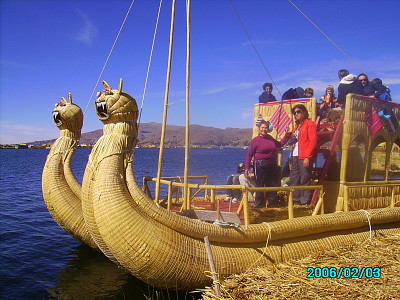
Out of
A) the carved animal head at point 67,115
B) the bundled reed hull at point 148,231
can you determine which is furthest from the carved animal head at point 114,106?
the carved animal head at point 67,115

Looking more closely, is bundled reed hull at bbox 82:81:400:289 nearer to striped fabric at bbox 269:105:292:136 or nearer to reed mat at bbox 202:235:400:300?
reed mat at bbox 202:235:400:300

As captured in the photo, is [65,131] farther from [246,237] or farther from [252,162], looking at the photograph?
[246,237]

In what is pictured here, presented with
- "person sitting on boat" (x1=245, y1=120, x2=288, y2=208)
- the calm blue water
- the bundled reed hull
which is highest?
"person sitting on boat" (x1=245, y1=120, x2=288, y2=208)

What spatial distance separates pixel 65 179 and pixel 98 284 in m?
2.31

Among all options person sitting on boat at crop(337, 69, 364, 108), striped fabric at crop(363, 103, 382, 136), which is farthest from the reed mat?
person sitting on boat at crop(337, 69, 364, 108)

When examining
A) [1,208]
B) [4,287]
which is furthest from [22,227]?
[4,287]

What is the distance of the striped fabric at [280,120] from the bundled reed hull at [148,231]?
268 centimetres

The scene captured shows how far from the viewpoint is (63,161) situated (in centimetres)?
797

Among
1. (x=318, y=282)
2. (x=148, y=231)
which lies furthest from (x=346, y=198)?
(x=148, y=231)

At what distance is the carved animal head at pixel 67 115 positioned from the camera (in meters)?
7.86

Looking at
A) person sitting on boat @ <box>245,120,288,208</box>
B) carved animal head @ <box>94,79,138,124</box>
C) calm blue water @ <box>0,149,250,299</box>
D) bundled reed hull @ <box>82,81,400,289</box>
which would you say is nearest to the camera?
bundled reed hull @ <box>82,81,400,289</box>

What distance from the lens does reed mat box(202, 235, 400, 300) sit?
4.64m

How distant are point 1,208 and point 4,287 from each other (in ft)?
34.6

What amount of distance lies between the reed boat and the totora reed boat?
21 mm
